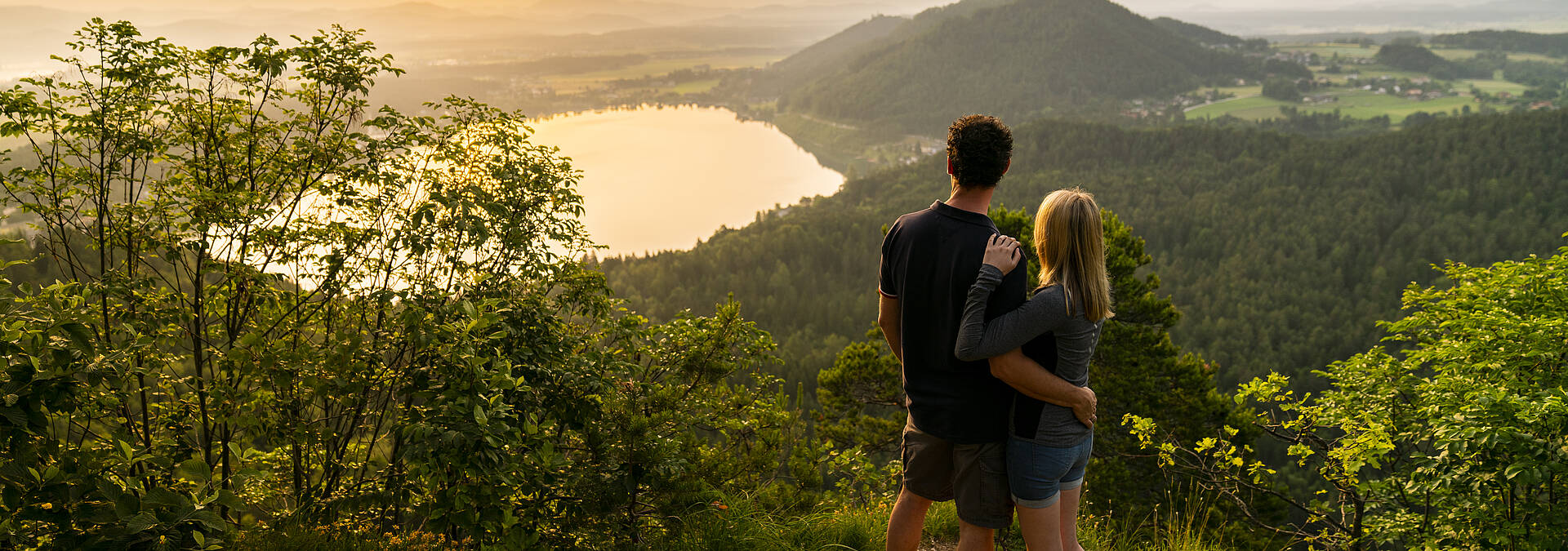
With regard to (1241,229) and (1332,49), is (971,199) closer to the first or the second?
(1241,229)

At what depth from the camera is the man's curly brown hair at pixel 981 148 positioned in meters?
2.19

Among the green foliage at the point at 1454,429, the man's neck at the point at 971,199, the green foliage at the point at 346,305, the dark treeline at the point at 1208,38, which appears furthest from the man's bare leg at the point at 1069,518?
the dark treeline at the point at 1208,38

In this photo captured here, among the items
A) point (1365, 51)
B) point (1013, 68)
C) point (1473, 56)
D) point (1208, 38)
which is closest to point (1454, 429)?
point (1013, 68)

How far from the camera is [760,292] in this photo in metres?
54.1

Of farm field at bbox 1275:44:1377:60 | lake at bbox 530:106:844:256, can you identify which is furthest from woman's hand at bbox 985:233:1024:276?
farm field at bbox 1275:44:1377:60

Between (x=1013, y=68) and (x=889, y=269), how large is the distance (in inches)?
6535

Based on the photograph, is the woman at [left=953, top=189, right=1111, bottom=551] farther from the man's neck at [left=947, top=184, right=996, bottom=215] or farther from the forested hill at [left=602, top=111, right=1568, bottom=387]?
the forested hill at [left=602, top=111, right=1568, bottom=387]

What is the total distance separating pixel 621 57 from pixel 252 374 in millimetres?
144216

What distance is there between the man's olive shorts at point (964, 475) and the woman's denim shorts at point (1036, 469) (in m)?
0.04

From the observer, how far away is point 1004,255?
2.12m

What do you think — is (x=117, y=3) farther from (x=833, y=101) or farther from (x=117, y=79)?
(x=833, y=101)

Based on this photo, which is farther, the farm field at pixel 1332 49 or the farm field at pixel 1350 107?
the farm field at pixel 1332 49

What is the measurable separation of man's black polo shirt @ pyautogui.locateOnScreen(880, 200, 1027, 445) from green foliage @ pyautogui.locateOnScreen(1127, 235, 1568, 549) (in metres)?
2.30

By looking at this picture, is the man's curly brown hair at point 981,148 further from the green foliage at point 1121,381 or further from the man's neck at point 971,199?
the green foliage at point 1121,381
